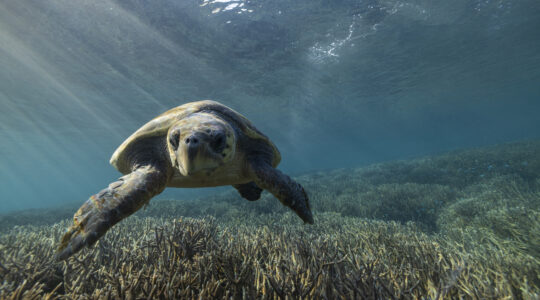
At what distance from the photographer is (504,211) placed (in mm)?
3824

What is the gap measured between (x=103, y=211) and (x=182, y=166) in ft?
2.42

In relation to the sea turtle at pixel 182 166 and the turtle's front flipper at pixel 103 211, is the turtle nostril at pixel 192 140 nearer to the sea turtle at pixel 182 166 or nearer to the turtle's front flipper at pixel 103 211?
the sea turtle at pixel 182 166

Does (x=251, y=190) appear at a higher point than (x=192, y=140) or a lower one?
lower

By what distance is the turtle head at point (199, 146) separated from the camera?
6.43ft

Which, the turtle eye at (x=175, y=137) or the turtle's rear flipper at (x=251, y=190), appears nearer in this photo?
the turtle eye at (x=175, y=137)

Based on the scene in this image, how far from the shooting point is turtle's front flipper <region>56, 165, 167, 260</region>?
173 cm

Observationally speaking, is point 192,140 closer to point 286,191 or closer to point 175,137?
point 175,137

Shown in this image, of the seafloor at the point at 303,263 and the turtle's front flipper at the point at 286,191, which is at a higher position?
the turtle's front flipper at the point at 286,191

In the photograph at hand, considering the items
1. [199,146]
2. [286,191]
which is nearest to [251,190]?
[286,191]

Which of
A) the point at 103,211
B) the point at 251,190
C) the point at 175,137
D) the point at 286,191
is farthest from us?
the point at 251,190

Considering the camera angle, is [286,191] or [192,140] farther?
[286,191]

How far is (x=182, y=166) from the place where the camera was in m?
2.04

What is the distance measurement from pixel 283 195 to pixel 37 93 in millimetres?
21750

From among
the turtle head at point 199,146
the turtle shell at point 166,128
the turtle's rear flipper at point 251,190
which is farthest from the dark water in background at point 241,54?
the turtle head at point 199,146
